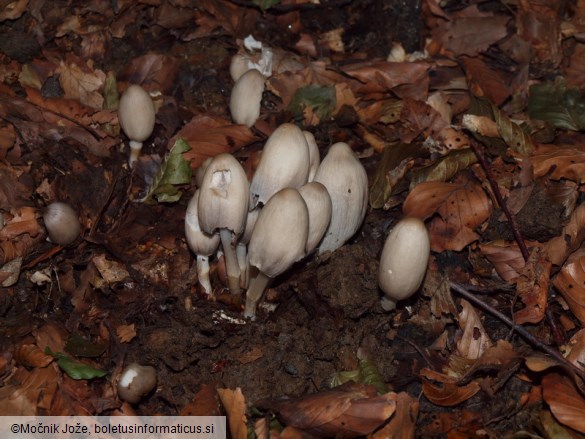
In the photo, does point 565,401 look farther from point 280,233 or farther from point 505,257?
point 280,233

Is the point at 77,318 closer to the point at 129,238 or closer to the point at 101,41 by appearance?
the point at 129,238

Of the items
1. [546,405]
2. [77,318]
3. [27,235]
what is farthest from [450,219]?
[27,235]

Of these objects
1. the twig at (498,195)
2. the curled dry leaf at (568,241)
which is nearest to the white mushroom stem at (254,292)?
the twig at (498,195)

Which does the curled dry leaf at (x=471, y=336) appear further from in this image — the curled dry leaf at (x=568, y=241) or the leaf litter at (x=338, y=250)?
the curled dry leaf at (x=568, y=241)

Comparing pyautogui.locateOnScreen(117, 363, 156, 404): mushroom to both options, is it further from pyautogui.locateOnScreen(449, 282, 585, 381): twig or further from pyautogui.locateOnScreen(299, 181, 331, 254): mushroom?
pyautogui.locateOnScreen(449, 282, 585, 381): twig

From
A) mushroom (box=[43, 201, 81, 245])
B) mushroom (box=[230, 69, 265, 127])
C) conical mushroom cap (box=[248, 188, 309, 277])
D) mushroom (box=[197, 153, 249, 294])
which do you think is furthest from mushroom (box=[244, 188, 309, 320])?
mushroom (box=[230, 69, 265, 127])

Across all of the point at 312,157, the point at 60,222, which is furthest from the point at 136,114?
the point at 312,157
